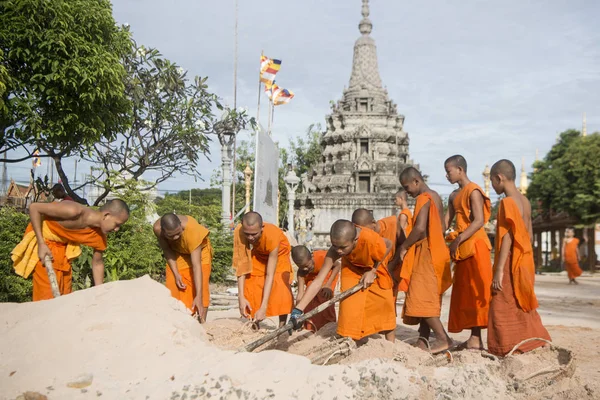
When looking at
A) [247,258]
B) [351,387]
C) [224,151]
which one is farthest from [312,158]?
[351,387]

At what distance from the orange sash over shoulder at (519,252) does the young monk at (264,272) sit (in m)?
2.30

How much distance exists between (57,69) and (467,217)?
6296mm

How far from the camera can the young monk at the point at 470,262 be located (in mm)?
5473

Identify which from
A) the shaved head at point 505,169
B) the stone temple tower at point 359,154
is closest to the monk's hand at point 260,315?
the shaved head at point 505,169

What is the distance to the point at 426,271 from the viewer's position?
17.9ft

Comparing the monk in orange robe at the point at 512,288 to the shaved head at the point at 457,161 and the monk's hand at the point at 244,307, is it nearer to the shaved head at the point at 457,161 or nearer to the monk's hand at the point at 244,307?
the shaved head at the point at 457,161

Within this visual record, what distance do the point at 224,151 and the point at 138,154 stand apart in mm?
2555

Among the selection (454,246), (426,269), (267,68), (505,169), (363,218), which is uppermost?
(267,68)

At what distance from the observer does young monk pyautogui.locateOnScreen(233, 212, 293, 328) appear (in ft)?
20.0

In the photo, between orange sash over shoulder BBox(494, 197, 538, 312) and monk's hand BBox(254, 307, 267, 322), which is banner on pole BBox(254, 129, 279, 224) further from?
orange sash over shoulder BBox(494, 197, 538, 312)

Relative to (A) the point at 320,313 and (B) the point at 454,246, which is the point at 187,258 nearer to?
(A) the point at 320,313

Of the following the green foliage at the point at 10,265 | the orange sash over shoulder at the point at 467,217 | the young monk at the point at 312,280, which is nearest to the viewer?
the orange sash over shoulder at the point at 467,217

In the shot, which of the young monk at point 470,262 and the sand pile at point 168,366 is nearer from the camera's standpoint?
the sand pile at point 168,366

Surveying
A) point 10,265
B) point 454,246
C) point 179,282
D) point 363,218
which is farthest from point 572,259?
point 10,265
